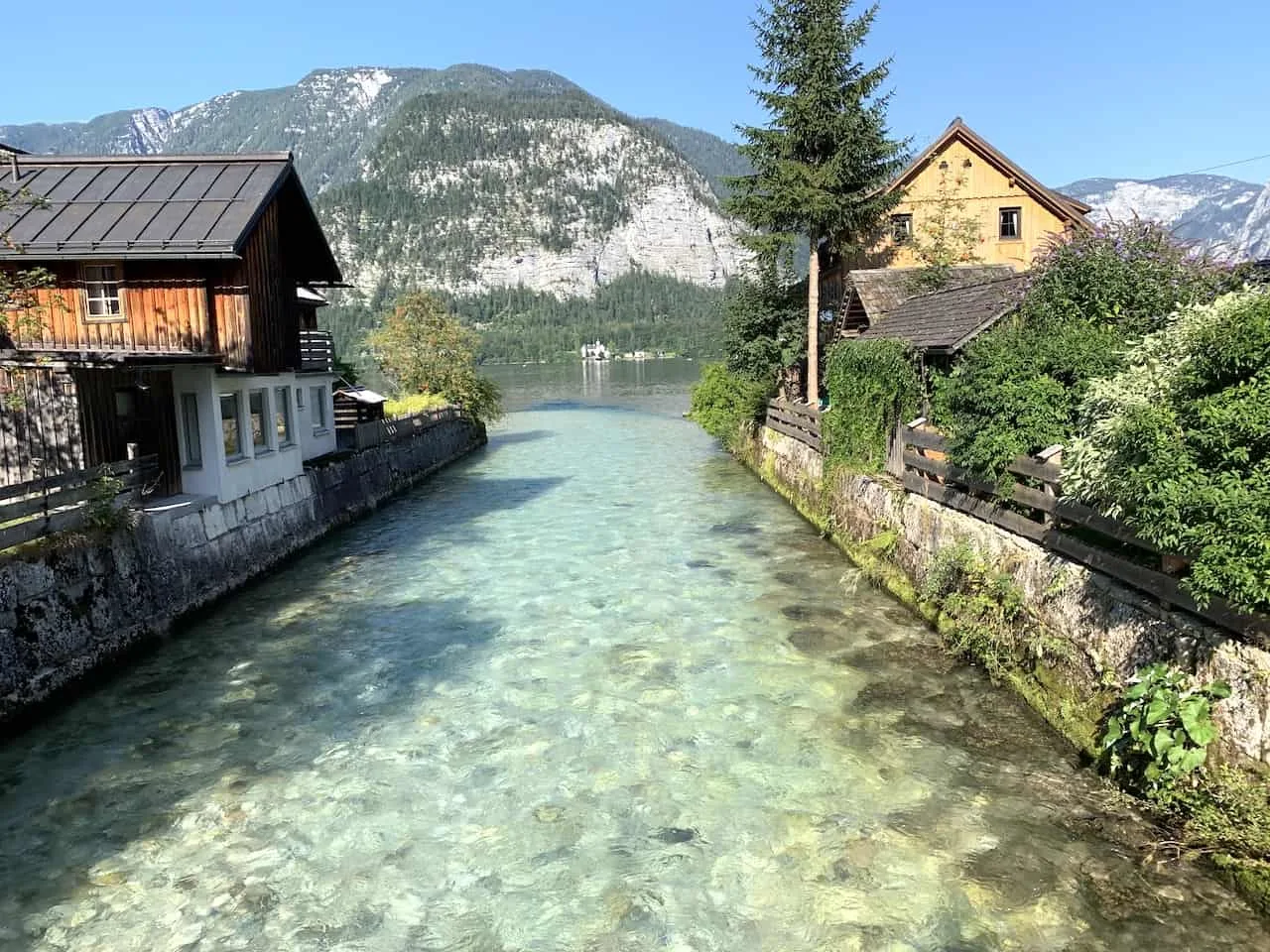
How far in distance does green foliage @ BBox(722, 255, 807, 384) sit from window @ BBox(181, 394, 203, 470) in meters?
21.0

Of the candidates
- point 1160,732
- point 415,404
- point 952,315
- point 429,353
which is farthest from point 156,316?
point 429,353

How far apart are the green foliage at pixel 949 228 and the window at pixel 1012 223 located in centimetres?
117

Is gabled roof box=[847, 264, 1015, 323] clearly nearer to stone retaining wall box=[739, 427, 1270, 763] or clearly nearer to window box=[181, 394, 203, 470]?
stone retaining wall box=[739, 427, 1270, 763]

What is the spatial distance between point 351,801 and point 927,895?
5.65 meters

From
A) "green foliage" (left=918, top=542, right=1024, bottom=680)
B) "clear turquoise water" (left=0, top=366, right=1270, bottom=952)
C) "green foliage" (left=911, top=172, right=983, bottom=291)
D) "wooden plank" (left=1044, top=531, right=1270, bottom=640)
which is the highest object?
"green foliage" (left=911, top=172, right=983, bottom=291)

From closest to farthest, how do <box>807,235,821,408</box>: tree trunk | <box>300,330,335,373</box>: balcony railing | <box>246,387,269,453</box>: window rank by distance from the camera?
<box>246,387,269,453</box>: window, <box>300,330,335,373</box>: balcony railing, <box>807,235,821,408</box>: tree trunk

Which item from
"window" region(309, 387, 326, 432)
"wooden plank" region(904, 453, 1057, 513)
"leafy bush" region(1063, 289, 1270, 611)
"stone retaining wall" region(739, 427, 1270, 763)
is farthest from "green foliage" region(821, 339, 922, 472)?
"window" region(309, 387, 326, 432)

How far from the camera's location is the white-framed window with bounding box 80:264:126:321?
17.9 m

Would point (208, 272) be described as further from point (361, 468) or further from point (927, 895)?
point (927, 895)

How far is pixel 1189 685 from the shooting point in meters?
6.98

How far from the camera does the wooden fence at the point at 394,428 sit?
90.0 feet

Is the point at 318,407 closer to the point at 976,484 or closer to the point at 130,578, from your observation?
the point at 130,578

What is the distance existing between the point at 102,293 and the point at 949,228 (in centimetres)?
2979

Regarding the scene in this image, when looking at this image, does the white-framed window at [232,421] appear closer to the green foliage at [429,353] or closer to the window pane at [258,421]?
the window pane at [258,421]
